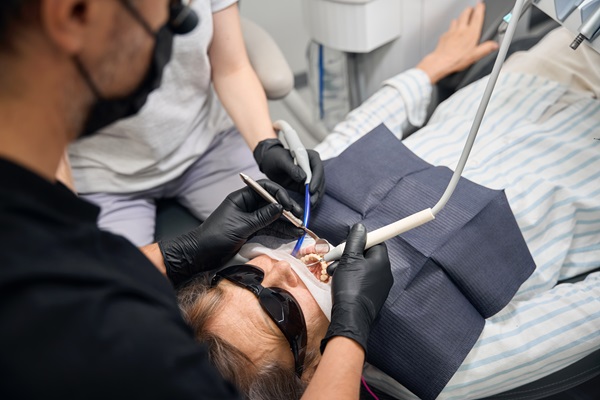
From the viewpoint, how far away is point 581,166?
1.38 metres

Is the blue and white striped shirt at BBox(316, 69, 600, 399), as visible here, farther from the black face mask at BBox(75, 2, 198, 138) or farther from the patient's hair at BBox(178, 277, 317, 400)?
the black face mask at BBox(75, 2, 198, 138)

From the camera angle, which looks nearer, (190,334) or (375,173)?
(190,334)

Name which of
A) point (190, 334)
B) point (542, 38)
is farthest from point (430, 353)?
point (542, 38)

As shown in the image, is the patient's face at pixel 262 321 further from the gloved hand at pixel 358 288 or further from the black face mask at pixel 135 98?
the black face mask at pixel 135 98

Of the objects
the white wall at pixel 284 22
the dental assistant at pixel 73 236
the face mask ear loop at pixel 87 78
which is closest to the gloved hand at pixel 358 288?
the dental assistant at pixel 73 236

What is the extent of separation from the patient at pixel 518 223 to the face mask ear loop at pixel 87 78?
1.88 feet

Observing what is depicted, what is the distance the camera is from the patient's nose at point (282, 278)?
114cm

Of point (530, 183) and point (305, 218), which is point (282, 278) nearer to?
point (305, 218)

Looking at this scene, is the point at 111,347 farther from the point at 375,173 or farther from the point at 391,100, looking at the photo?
the point at 391,100

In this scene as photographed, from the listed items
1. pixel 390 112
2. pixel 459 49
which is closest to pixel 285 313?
pixel 390 112

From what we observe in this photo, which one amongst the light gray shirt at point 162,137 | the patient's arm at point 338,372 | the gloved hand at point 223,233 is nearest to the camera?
the patient's arm at point 338,372

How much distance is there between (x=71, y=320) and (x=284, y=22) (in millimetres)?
2201

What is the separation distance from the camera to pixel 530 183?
4.44ft

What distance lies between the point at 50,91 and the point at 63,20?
72mm
